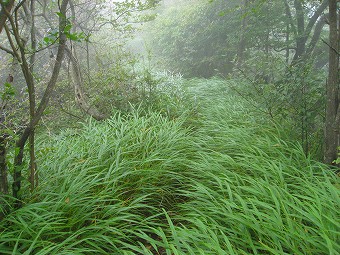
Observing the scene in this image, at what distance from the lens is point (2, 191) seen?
169cm

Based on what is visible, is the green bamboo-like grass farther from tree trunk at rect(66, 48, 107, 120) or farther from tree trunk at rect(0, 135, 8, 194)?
tree trunk at rect(66, 48, 107, 120)

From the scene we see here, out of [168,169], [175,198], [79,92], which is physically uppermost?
[79,92]

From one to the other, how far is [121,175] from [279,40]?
693cm

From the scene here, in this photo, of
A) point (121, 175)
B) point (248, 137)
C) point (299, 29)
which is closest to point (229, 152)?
point (248, 137)

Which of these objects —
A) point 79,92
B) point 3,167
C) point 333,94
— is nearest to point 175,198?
point 3,167

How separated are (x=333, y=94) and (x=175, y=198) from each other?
1687 mm

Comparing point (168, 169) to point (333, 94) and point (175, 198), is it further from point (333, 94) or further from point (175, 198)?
point (333, 94)

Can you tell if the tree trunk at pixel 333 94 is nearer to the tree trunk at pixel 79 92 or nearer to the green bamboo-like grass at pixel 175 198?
the green bamboo-like grass at pixel 175 198

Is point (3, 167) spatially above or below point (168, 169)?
Result: above

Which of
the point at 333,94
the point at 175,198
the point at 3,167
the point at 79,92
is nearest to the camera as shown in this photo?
the point at 3,167

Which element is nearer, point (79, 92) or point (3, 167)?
point (3, 167)

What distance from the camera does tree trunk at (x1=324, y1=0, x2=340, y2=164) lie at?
2.24 m

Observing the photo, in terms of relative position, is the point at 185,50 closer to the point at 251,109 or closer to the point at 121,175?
the point at 251,109

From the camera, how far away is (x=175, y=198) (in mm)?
1956
